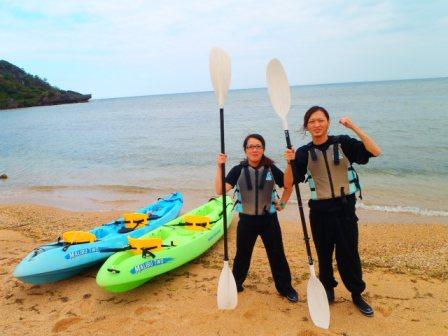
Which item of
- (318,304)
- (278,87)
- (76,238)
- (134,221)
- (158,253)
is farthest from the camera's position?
(134,221)

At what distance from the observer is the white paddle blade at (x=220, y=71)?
391 cm

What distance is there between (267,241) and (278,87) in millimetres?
1642

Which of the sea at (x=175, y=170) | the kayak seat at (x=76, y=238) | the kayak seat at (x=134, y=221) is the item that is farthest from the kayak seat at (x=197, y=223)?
the sea at (x=175, y=170)

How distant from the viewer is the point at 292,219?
7203mm

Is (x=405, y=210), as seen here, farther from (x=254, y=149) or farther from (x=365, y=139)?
(x=254, y=149)

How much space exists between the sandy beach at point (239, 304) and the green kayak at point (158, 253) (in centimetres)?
20

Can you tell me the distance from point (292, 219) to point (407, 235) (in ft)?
6.84

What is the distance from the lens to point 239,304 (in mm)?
3674

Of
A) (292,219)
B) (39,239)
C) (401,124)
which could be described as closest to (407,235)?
(292,219)

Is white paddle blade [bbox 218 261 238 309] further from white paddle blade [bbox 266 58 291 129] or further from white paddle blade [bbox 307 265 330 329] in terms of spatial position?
white paddle blade [bbox 266 58 291 129]

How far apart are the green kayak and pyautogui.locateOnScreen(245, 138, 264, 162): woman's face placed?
170cm

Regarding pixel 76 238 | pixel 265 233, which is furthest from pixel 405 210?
pixel 76 238

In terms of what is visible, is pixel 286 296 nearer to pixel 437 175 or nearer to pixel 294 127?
pixel 437 175

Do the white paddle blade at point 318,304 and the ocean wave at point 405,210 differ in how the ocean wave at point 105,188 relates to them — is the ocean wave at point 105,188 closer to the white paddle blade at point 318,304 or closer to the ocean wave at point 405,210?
the ocean wave at point 405,210
